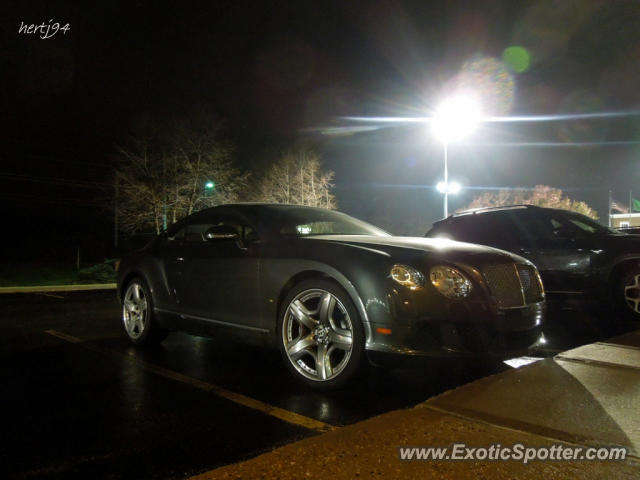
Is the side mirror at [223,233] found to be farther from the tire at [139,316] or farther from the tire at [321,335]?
the tire at [139,316]

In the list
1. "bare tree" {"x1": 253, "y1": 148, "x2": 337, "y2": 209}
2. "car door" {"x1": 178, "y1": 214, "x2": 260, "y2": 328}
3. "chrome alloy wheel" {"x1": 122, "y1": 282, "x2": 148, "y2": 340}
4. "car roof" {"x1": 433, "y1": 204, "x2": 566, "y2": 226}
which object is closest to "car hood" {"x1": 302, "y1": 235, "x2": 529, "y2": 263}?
"car door" {"x1": 178, "y1": 214, "x2": 260, "y2": 328}

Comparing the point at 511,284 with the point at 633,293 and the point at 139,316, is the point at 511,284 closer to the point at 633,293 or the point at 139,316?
the point at 139,316

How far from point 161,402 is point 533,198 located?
47.7 metres

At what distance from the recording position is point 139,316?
5.56 meters

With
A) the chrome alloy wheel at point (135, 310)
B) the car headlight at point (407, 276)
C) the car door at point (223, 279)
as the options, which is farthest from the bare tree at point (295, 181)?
the car headlight at point (407, 276)

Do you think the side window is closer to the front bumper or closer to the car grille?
the car grille

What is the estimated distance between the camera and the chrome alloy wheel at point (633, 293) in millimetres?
6834

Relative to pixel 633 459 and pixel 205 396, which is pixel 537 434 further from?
pixel 205 396

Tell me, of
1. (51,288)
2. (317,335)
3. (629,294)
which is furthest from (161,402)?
(51,288)

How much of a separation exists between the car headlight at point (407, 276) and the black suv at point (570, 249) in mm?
4724

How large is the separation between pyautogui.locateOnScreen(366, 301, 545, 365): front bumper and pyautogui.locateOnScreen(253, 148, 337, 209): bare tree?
26.9m

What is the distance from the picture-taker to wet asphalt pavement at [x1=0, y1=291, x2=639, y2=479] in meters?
2.66

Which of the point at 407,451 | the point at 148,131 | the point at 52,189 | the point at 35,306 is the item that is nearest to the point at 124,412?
the point at 407,451

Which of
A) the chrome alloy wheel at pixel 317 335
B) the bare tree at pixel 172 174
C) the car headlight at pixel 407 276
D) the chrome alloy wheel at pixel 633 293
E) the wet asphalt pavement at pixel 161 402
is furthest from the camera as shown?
the bare tree at pixel 172 174
